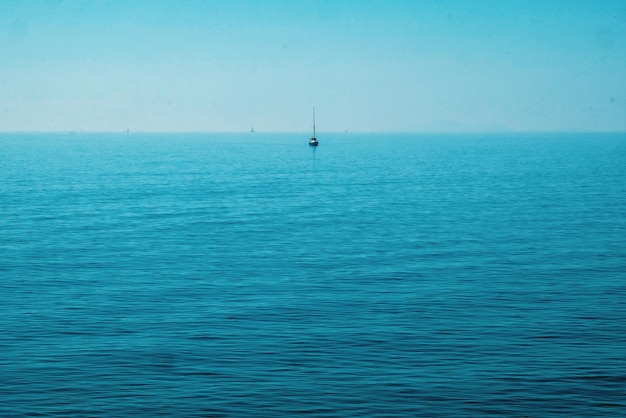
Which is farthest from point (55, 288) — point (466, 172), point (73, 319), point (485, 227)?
point (466, 172)

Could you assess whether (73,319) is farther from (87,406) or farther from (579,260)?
(579,260)

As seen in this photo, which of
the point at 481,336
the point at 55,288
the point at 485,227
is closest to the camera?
the point at 481,336

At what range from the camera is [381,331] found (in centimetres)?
3008

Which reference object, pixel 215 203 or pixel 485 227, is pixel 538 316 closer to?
pixel 485 227

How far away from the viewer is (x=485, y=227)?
59.3 m

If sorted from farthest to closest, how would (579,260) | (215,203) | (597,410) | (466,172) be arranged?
(466,172), (215,203), (579,260), (597,410)

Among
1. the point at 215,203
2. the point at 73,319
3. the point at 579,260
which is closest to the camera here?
the point at 73,319

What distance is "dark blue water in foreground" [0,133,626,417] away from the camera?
23594 millimetres

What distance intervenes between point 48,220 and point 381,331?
41.6 m

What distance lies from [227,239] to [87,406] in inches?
1227

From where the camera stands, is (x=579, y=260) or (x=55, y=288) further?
(x=579, y=260)

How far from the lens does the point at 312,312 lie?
33125 millimetres

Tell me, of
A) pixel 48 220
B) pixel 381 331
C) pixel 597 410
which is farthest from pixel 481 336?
pixel 48 220

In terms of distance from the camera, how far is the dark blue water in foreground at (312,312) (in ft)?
77.4
